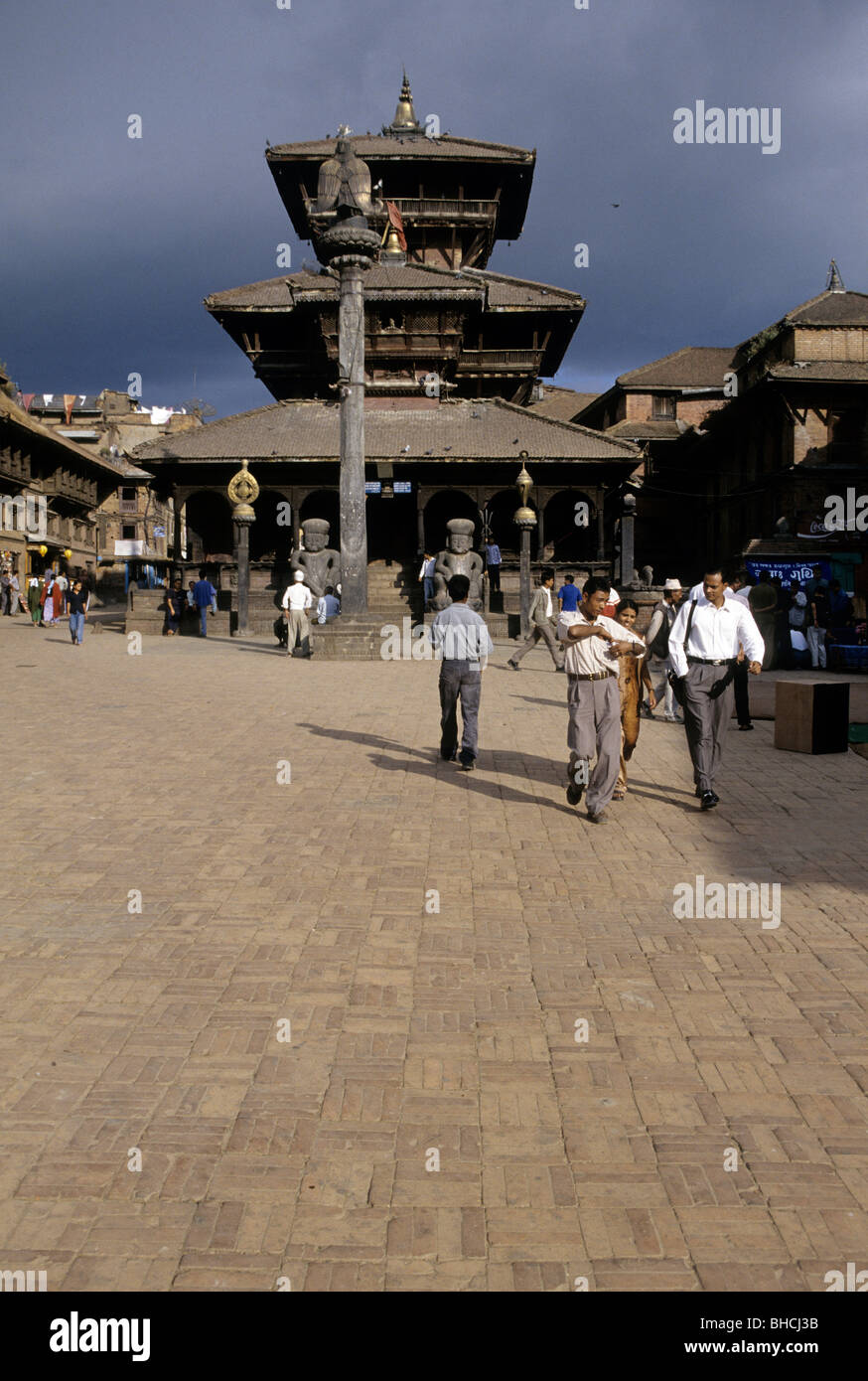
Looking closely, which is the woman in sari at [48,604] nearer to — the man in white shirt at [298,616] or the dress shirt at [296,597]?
the man in white shirt at [298,616]

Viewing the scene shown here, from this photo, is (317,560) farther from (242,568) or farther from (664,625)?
(664,625)

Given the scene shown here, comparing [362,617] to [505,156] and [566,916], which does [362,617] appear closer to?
[566,916]

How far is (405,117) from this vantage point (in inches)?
1833

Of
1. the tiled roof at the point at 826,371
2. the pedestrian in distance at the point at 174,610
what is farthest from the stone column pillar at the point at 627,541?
the pedestrian in distance at the point at 174,610

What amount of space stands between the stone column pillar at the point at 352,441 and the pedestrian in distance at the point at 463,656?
41.5 ft

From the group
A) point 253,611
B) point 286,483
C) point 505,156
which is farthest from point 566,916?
point 505,156

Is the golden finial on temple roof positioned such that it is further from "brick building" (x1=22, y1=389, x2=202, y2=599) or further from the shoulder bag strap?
the shoulder bag strap

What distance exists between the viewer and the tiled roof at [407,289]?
116 feet

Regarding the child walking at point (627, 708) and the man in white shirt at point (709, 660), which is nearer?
the man in white shirt at point (709, 660)

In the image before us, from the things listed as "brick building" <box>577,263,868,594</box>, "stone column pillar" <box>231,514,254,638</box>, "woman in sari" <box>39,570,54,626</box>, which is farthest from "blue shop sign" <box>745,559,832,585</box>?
"woman in sari" <box>39,570,54,626</box>

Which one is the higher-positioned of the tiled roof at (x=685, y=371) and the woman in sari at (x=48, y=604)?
the tiled roof at (x=685, y=371)

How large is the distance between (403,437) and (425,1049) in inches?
1207

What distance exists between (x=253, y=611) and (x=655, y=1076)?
90.9ft

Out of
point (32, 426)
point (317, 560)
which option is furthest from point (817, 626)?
point (32, 426)
